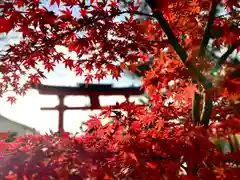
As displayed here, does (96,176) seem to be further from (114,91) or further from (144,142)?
(114,91)

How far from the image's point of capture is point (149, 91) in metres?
3.44

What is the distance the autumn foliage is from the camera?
2113 mm

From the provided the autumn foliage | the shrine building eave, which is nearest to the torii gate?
the shrine building eave

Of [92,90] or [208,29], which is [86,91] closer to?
[92,90]

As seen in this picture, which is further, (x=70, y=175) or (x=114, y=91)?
(x=114, y=91)

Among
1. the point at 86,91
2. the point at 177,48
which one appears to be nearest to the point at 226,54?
the point at 177,48

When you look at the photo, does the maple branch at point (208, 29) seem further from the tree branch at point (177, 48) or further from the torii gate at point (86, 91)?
the torii gate at point (86, 91)

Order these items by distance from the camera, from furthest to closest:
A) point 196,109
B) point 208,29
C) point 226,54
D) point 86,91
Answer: point 86,91 → point 196,109 → point 226,54 → point 208,29

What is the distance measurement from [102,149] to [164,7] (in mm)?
1397

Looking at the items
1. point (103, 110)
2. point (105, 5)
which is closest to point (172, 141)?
point (103, 110)

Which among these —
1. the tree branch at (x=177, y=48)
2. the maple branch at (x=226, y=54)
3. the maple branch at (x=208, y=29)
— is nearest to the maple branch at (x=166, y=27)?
the tree branch at (x=177, y=48)

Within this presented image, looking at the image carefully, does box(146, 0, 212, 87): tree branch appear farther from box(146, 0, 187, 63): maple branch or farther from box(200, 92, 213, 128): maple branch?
box(200, 92, 213, 128): maple branch

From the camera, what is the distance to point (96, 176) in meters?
2.02

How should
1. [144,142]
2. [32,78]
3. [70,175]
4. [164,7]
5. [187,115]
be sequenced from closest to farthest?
[70,175] < [144,142] < [164,7] < [187,115] < [32,78]
